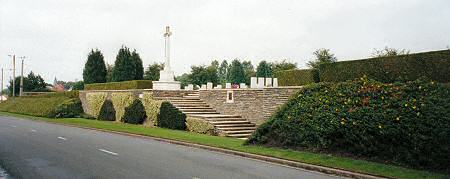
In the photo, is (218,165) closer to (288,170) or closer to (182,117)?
(288,170)

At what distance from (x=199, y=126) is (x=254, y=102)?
327 centimetres

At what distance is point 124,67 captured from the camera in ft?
172

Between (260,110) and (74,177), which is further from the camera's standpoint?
(260,110)

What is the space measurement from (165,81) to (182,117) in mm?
8432

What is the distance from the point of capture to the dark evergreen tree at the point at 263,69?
82312 millimetres

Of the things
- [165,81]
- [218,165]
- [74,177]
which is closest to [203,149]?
[218,165]

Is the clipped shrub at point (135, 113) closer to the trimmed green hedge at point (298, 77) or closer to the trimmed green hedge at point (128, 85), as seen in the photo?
the trimmed green hedge at point (128, 85)

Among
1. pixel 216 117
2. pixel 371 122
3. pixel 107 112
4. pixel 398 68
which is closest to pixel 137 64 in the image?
pixel 107 112

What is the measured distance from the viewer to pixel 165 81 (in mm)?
31672

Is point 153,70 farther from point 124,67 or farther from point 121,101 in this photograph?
point 121,101

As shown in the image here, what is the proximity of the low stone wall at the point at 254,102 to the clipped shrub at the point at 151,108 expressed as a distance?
13.4 feet

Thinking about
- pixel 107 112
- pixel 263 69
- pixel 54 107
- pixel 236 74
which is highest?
pixel 263 69

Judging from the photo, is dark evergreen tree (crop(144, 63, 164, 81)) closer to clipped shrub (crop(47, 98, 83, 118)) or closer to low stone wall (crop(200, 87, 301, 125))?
clipped shrub (crop(47, 98, 83, 118))

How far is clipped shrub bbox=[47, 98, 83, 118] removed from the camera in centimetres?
3897
